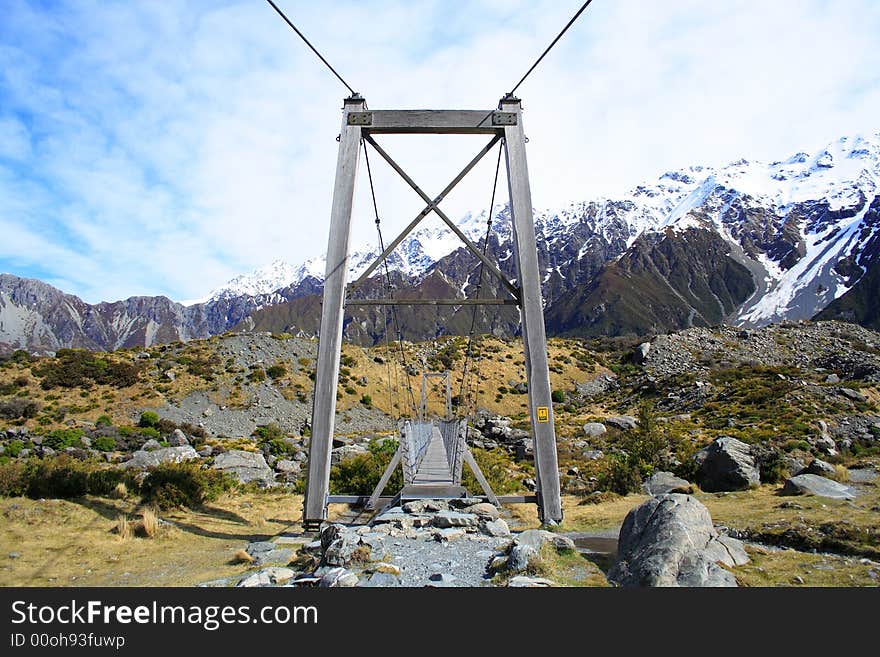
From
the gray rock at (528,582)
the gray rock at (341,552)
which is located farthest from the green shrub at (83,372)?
the gray rock at (528,582)

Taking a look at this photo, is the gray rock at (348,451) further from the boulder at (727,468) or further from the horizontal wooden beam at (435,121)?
the horizontal wooden beam at (435,121)

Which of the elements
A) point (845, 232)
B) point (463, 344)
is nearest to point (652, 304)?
point (845, 232)

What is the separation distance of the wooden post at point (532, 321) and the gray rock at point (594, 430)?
18.1 metres

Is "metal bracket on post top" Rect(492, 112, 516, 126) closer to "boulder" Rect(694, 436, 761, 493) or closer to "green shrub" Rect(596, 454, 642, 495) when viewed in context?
"green shrub" Rect(596, 454, 642, 495)

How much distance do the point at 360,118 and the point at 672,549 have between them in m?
6.76

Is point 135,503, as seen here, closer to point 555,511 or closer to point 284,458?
point 555,511

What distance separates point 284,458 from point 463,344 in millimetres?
33992

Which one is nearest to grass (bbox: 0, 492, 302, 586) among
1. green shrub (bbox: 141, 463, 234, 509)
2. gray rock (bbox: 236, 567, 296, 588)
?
green shrub (bbox: 141, 463, 234, 509)

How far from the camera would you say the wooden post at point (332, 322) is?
7.03 meters

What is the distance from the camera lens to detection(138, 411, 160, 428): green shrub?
24828 mm

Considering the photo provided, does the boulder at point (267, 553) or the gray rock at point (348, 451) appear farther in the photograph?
the gray rock at point (348, 451)

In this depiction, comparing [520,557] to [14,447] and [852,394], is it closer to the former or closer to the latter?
[14,447]

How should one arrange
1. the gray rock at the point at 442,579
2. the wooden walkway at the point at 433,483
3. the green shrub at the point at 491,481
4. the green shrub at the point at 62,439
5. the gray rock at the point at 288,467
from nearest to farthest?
the gray rock at the point at 442,579 < the wooden walkway at the point at 433,483 < the green shrub at the point at 491,481 < the gray rock at the point at 288,467 < the green shrub at the point at 62,439

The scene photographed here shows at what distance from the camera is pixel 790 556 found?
560 cm
